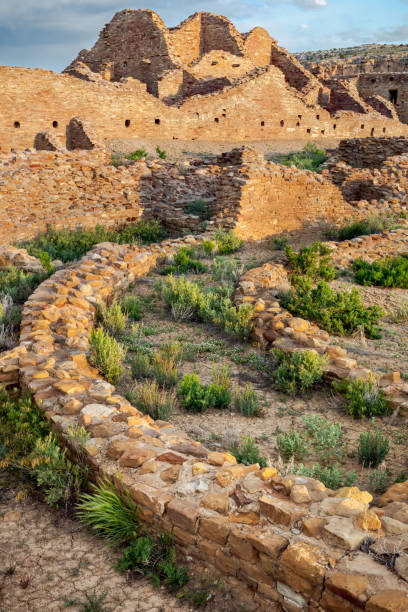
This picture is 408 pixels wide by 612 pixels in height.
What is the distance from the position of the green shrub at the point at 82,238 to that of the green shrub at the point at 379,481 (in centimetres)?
745

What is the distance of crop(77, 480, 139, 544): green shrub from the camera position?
2.81 meters

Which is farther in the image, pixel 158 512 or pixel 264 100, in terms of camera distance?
pixel 264 100

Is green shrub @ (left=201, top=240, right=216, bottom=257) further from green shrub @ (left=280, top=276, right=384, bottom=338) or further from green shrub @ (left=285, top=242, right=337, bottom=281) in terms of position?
green shrub @ (left=280, top=276, right=384, bottom=338)

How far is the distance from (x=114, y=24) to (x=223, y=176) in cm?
1812

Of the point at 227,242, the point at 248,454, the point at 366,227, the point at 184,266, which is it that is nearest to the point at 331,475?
the point at 248,454

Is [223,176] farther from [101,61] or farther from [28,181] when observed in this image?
[101,61]

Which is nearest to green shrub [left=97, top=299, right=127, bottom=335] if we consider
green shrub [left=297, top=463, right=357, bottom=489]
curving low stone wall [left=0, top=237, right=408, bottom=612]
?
curving low stone wall [left=0, top=237, right=408, bottom=612]

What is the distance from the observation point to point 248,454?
143 inches

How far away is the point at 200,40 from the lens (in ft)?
88.8

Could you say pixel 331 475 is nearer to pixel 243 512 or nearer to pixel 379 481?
pixel 379 481

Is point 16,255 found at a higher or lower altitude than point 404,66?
lower

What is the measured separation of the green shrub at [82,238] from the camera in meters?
10.1

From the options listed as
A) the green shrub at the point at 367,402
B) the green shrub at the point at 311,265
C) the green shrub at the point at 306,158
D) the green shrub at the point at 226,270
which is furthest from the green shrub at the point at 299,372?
the green shrub at the point at 306,158

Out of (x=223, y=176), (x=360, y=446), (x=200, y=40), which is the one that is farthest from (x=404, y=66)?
(x=360, y=446)
